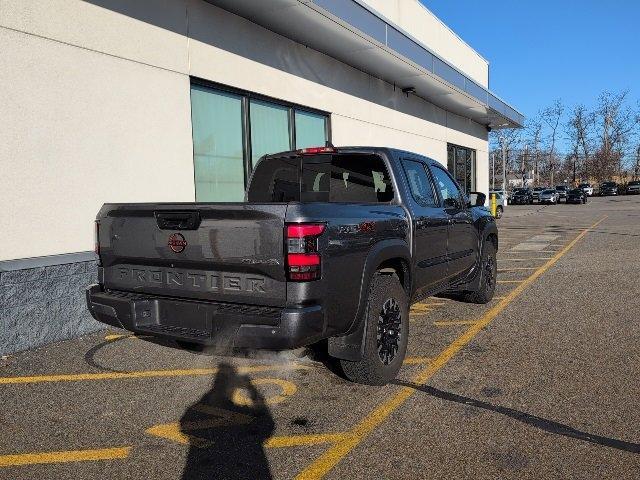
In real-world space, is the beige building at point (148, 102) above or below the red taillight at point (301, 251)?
above

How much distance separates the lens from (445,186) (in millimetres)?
5691

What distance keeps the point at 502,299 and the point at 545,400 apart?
362 centimetres

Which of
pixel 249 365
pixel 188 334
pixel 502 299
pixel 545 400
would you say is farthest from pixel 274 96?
pixel 545 400

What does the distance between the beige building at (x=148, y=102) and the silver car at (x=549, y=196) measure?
3805cm

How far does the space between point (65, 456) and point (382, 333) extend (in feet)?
7.72

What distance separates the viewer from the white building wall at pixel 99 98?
543cm

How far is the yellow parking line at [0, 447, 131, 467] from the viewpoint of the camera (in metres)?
3.06

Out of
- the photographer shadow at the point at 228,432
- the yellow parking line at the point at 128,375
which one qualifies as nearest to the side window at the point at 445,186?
the yellow parking line at the point at 128,375

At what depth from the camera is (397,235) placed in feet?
14.0

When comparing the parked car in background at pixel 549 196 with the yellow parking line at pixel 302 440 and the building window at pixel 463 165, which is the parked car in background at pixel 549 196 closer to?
the building window at pixel 463 165

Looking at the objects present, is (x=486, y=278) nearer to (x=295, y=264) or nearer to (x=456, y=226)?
(x=456, y=226)

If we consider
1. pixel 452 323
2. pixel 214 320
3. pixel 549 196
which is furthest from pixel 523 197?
pixel 214 320

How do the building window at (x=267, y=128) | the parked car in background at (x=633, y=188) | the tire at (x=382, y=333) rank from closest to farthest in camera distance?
the tire at (x=382, y=333), the building window at (x=267, y=128), the parked car in background at (x=633, y=188)

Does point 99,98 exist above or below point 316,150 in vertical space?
above
